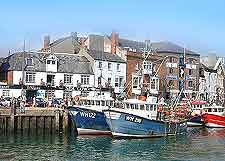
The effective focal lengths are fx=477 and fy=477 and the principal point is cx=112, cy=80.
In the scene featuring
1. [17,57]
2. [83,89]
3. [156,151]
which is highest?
[17,57]

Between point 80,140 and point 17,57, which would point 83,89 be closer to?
point 17,57

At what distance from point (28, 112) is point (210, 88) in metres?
48.2

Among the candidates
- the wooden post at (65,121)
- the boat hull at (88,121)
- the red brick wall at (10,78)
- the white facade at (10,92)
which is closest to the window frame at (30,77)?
the red brick wall at (10,78)

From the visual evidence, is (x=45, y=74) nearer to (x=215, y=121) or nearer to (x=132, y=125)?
(x=215, y=121)

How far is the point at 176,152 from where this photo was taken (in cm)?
3541

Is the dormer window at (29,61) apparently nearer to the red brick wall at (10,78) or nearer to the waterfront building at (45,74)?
the waterfront building at (45,74)

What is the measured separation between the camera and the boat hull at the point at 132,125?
42.0 metres

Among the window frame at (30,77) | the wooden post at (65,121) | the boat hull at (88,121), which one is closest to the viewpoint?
the boat hull at (88,121)

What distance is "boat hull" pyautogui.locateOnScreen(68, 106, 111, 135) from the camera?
45031 mm

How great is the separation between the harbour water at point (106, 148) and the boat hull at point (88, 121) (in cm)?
143

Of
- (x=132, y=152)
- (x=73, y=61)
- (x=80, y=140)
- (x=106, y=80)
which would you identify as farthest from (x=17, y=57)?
(x=132, y=152)

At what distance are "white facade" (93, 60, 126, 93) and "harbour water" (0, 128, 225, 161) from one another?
2395 centimetres

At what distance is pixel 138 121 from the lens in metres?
42.6

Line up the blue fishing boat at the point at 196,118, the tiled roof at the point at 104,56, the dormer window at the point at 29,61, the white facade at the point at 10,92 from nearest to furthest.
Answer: the blue fishing boat at the point at 196,118, the white facade at the point at 10,92, the dormer window at the point at 29,61, the tiled roof at the point at 104,56
